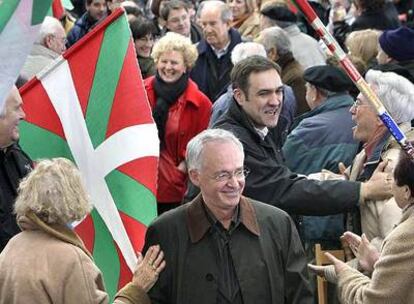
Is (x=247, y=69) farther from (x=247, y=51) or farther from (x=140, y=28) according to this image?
(x=140, y=28)

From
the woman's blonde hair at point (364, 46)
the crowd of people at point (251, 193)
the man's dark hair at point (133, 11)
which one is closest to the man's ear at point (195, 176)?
the crowd of people at point (251, 193)

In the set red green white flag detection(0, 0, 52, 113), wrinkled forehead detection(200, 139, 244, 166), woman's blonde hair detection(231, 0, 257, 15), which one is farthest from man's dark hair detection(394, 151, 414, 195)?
woman's blonde hair detection(231, 0, 257, 15)

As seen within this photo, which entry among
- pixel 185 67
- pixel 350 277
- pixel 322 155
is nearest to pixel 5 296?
pixel 350 277

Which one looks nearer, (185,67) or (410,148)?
(410,148)

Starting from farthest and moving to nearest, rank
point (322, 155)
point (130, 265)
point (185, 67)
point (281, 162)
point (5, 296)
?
1. point (185, 67)
2. point (322, 155)
3. point (281, 162)
4. point (130, 265)
5. point (5, 296)

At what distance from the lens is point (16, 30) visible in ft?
19.4

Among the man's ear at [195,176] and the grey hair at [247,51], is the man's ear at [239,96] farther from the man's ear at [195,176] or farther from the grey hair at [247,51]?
the grey hair at [247,51]

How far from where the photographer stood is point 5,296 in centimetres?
626

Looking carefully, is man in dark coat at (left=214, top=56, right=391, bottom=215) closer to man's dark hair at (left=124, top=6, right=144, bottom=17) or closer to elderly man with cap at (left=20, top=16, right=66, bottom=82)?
elderly man with cap at (left=20, top=16, right=66, bottom=82)

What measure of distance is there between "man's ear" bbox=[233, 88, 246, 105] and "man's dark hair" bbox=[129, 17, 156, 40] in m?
3.91

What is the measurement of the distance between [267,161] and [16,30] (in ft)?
7.51

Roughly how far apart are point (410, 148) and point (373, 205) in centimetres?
172

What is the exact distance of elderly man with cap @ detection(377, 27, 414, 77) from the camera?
10047mm

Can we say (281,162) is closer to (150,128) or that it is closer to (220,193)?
(150,128)
